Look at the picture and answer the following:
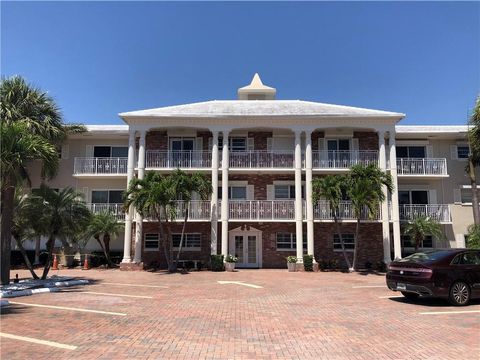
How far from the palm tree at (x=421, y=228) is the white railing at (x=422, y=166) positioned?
124 inches

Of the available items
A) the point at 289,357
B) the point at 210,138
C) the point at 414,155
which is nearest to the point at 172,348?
the point at 289,357

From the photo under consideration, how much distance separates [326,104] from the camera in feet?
90.6

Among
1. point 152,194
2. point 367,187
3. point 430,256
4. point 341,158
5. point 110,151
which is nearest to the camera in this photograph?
point 430,256

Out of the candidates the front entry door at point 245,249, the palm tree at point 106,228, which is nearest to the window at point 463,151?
the front entry door at point 245,249

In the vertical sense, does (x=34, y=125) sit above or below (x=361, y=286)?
above

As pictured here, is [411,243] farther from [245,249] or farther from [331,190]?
[245,249]

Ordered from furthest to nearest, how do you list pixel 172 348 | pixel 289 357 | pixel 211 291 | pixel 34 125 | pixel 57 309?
pixel 34 125, pixel 211 291, pixel 57 309, pixel 172 348, pixel 289 357

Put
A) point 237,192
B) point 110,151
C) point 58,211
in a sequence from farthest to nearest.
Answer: point 110,151, point 237,192, point 58,211

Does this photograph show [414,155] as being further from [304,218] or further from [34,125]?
[34,125]

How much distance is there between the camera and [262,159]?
81.6 ft

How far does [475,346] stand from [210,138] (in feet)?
69.1

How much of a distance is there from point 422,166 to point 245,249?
12.3m

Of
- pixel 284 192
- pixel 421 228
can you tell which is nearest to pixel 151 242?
pixel 284 192

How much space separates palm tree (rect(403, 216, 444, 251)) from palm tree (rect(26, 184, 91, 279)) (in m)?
17.6
